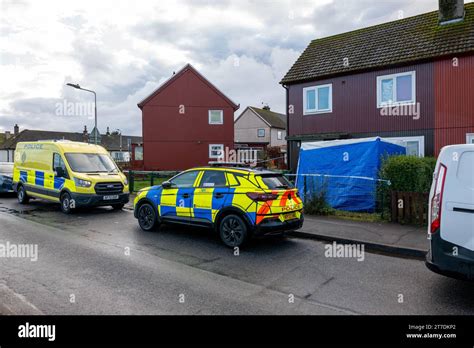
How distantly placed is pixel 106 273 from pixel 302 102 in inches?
599

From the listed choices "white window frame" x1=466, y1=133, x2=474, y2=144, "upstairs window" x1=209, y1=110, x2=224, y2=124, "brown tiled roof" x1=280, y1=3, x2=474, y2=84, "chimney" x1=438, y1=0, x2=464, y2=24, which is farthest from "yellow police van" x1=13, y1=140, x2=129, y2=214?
"upstairs window" x1=209, y1=110, x2=224, y2=124

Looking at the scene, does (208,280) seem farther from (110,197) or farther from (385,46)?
(385,46)

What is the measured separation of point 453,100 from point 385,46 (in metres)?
4.38

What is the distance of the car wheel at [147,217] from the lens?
8.70 m

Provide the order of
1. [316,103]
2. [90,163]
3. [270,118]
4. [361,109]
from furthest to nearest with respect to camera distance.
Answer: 1. [270,118]
2. [316,103]
3. [361,109]
4. [90,163]

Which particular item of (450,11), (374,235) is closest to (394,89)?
(450,11)

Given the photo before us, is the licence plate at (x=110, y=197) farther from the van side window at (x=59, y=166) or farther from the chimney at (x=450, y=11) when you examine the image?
the chimney at (x=450, y=11)

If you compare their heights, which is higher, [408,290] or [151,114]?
[151,114]

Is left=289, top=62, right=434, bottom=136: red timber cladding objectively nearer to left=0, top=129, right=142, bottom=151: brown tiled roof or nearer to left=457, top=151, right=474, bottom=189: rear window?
left=457, top=151, right=474, bottom=189: rear window

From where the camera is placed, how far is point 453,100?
1426 centimetres

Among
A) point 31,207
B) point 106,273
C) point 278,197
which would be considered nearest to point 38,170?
point 31,207

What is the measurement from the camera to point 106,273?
219 inches
